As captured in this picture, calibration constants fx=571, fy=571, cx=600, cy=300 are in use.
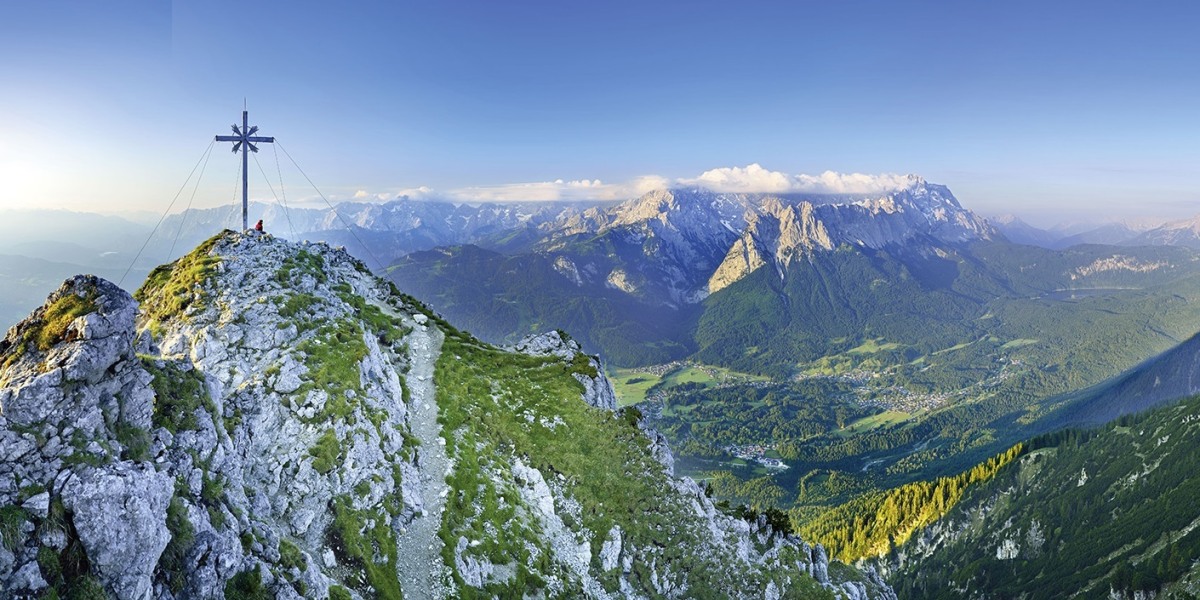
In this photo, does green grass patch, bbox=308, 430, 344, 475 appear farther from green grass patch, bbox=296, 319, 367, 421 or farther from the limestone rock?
the limestone rock

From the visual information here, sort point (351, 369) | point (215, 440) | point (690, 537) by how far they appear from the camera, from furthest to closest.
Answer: point (690, 537) < point (351, 369) < point (215, 440)

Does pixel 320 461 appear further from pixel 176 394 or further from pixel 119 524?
pixel 119 524

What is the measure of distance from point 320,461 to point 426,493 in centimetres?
988

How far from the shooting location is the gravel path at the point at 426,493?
41025mm

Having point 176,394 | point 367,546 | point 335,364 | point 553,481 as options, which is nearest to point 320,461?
point 367,546

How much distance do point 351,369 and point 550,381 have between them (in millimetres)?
31521

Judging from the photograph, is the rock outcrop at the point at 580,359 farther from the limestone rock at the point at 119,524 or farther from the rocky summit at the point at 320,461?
the limestone rock at the point at 119,524

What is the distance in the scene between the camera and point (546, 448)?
65188mm

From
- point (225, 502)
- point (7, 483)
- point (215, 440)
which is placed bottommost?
point (225, 502)

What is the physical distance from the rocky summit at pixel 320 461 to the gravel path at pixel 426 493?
195mm

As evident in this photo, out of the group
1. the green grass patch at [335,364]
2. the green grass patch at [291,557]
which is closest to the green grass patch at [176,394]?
the green grass patch at [291,557]

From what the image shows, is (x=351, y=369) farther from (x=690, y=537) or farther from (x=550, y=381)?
(x=690, y=537)

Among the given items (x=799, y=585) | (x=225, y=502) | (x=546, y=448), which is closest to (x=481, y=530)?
(x=546, y=448)

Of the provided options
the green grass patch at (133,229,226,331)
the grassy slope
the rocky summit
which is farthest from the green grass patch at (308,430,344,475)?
the green grass patch at (133,229,226,331)
